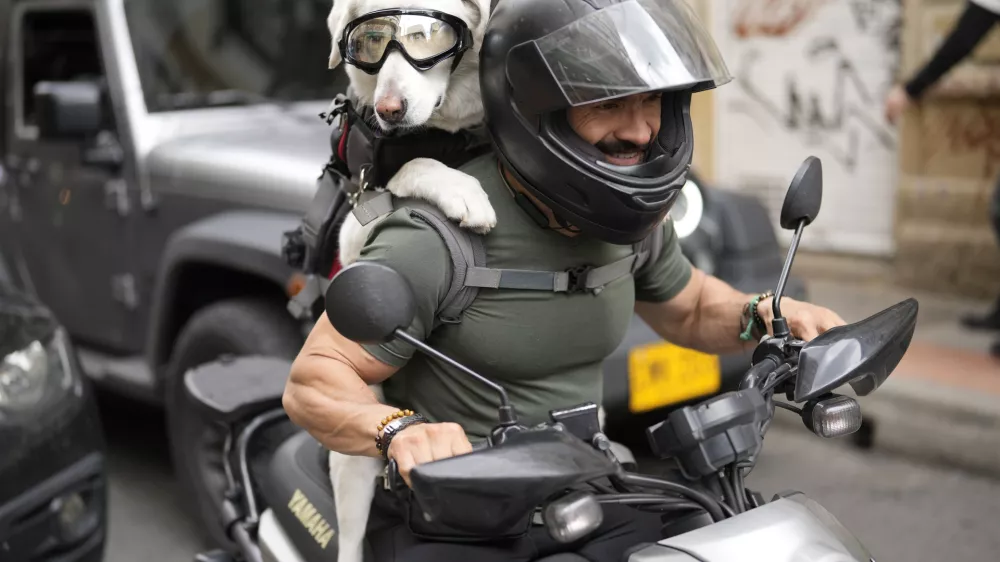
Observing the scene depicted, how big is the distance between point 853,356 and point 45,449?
92.1 inches

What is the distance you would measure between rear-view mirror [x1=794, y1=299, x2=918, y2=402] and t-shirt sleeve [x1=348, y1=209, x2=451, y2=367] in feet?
1.93

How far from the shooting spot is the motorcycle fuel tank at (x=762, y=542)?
1528 mm

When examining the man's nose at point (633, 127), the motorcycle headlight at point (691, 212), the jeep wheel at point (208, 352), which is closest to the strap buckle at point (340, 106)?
the man's nose at point (633, 127)

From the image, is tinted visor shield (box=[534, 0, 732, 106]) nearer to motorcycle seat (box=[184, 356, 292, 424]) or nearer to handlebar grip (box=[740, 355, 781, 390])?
handlebar grip (box=[740, 355, 781, 390])

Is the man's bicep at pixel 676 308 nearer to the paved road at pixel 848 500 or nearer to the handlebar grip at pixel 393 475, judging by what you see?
the handlebar grip at pixel 393 475

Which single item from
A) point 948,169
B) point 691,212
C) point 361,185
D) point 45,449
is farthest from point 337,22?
point 948,169

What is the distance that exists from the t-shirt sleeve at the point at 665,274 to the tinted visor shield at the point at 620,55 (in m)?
0.59

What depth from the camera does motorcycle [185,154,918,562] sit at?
1.38 m

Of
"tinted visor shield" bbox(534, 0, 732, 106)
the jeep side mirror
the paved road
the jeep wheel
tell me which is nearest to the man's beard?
"tinted visor shield" bbox(534, 0, 732, 106)

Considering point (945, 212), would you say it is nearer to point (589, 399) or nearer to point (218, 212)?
point (218, 212)

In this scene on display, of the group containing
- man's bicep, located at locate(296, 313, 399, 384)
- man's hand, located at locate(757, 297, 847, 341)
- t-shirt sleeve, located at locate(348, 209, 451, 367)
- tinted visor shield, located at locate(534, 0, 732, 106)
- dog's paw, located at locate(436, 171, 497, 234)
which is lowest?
man's hand, located at locate(757, 297, 847, 341)

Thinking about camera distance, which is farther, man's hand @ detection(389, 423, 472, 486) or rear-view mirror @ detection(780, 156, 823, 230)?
rear-view mirror @ detection(780, 156, 823, 230)

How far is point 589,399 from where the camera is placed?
204 centimetres

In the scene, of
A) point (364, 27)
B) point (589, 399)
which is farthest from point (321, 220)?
point (589, 399)
